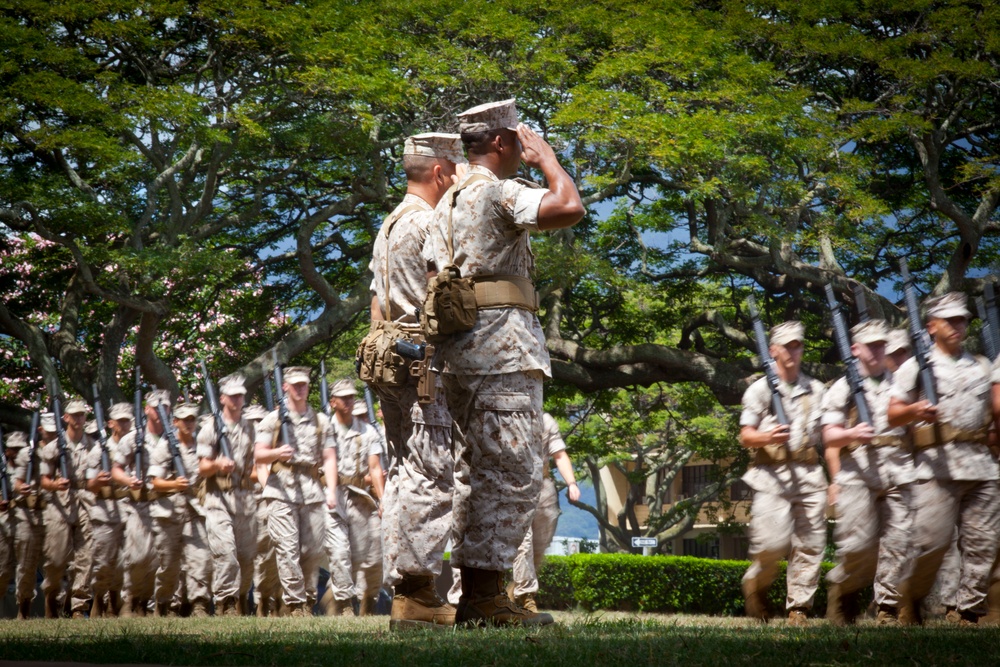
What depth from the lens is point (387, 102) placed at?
15.5 metres

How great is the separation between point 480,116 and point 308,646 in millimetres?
2538

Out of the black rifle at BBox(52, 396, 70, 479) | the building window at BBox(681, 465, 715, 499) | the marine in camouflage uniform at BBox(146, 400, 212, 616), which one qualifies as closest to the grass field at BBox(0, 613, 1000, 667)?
the marine in camouflage uniform at BBox(146, 400, 212, 616)

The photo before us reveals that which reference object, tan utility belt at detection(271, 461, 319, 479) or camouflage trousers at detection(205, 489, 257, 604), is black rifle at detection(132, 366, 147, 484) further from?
tan utility belt at detection(271, 461, 319, 479)

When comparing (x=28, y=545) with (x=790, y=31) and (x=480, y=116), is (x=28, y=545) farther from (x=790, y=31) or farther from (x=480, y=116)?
(x=790, y=31)

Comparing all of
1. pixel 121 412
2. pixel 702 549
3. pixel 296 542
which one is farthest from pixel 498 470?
pixel 702 549

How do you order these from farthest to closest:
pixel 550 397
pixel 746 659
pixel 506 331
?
pixel 550 397, pixel 506 331, pixel 746 659

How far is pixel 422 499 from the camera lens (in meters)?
5.71

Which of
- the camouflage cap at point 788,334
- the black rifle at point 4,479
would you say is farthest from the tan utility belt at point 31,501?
the camouflage cap at point 788,334

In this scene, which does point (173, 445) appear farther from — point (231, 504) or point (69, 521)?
point (69, 521)

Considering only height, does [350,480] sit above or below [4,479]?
→ below

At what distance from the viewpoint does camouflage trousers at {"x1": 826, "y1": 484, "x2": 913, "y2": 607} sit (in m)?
Result: 6.74

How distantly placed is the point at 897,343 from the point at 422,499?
406 cm

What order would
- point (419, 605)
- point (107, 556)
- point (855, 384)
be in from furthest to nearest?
point (107, 556), point (855, 384), point (419, 605)

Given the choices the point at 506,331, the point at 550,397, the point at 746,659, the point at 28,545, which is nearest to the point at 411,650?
the point at 746,659
